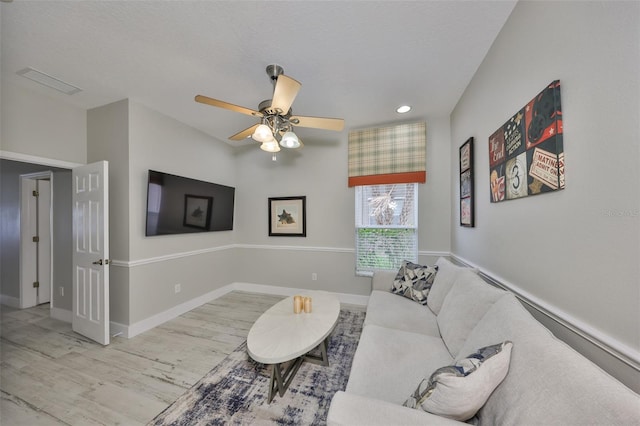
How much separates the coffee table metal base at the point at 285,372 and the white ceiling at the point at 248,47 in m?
2.50

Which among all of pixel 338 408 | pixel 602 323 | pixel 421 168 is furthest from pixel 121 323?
pixel 421 168

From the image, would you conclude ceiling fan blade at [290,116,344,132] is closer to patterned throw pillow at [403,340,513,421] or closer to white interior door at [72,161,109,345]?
patterned throw pillow at [403,340,513,421]

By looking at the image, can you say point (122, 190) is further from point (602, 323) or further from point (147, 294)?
point (602, 323)

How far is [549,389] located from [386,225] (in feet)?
8.34

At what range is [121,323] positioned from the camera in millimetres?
2516

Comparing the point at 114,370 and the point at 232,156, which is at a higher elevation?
the point at 232,156

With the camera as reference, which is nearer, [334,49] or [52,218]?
[334,49]


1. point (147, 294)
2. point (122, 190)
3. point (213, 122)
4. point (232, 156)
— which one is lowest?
point (147, 294)

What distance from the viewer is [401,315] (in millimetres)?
1910

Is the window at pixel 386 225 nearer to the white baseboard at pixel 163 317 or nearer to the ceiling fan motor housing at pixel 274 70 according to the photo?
the ceiling fan motor housing at pixel 274 70

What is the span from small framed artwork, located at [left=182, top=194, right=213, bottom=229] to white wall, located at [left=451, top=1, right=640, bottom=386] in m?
3.63

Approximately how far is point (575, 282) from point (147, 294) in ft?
12.4

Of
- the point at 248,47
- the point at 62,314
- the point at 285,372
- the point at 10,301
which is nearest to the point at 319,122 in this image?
the point at 248,47

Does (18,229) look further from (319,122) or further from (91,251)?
(319,122)
